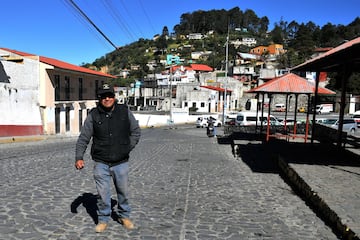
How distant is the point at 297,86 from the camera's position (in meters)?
13.3

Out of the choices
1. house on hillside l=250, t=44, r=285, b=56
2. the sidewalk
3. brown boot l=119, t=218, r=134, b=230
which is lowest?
brown boot l=119, t=218, r=134, b=230

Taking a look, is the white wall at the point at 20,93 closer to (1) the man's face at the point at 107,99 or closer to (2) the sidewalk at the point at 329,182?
(2) the sidewalk at the point at 329,182

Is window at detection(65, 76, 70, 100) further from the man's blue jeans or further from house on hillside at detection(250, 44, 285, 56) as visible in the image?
house on hillside at detection(250, 44, 285, 56)

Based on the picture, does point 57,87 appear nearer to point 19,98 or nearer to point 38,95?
point 38,95

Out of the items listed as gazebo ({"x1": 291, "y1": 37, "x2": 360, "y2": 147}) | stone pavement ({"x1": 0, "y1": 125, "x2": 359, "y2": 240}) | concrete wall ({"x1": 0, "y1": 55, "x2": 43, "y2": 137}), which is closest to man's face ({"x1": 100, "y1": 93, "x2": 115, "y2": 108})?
stone pavement ({"x1": 0, "y1": 125, "x2": 359, "y2": 240})

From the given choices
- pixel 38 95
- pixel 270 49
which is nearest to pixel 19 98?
pixel 38 95

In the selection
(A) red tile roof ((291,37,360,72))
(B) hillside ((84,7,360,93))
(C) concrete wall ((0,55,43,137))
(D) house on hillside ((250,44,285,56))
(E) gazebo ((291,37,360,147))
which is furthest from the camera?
(D) house on hillside ((250,44,285,56))

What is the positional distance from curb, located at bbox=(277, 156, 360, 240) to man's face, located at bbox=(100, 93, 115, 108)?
3.26 metres

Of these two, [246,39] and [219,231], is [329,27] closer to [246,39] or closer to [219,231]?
[246,39]

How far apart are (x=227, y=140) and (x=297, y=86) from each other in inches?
321

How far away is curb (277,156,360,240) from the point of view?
13.3 feet

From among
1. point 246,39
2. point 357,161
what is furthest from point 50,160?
point 246,39

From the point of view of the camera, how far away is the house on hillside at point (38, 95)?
22578 mm

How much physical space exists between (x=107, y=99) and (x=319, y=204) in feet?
12.1
